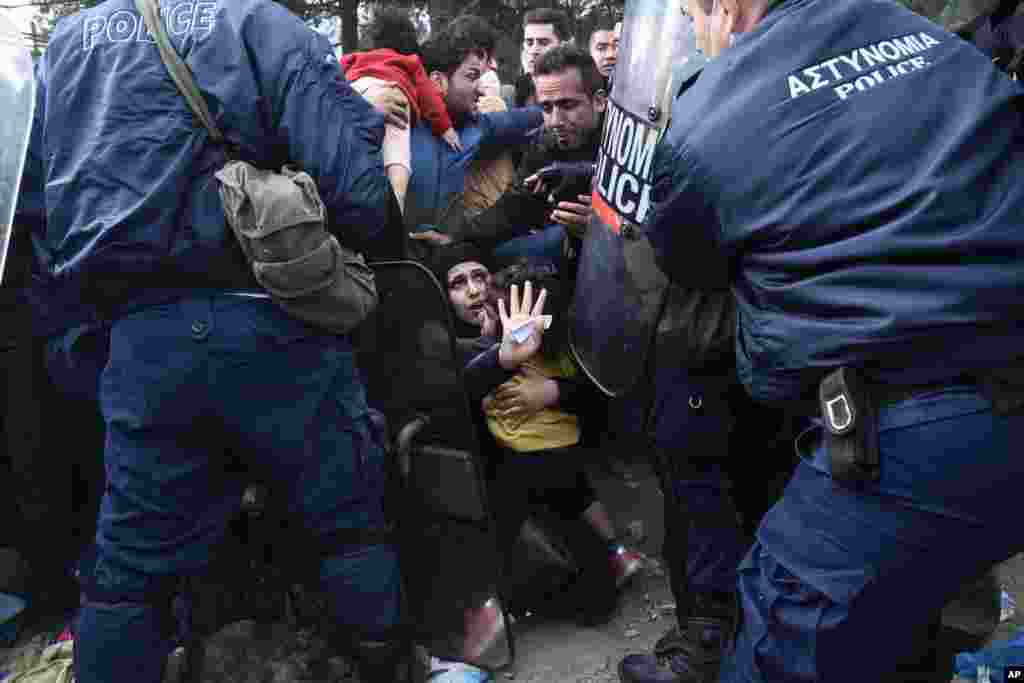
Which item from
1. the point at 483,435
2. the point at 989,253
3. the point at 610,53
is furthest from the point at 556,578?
the point at 610,53

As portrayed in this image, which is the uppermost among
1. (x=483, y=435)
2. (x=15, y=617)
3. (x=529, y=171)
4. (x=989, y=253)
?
(x=989, y=253)

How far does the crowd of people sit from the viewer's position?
1.51 metres

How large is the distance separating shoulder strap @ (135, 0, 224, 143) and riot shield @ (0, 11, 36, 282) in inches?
10.8

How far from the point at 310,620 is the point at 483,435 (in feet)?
2.61

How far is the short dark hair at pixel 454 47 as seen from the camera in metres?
3.67

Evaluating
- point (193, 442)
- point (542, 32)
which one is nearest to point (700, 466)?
point (193, 442)

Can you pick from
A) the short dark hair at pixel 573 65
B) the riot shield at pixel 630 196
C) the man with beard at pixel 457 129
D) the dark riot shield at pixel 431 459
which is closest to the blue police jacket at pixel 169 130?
the dark riot shield at pixel 431 459

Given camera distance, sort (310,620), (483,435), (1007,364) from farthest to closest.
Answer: (483,435) < (310,620) < (1007,364)

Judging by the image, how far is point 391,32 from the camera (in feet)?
10.9

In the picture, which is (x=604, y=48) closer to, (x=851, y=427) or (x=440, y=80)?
(x=440, y=80)

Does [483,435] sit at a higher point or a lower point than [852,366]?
lower

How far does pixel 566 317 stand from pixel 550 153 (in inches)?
30.8

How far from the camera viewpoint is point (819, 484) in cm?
164

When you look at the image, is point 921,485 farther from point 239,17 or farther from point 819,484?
point 239,17
